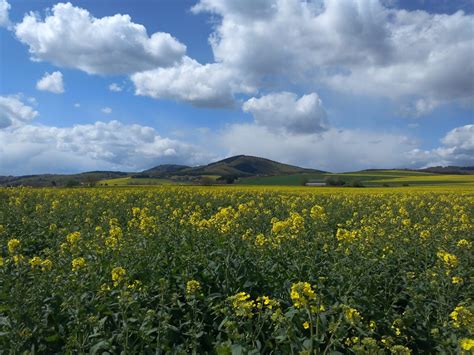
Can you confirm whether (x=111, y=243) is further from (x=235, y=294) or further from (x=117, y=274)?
(x=235, y=294)

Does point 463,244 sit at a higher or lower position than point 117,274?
lower

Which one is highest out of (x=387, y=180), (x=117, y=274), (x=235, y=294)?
(x=117, y=274)

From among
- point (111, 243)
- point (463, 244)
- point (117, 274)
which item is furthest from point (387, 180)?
point (117, 274)

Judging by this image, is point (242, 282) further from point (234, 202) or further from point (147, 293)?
point (234, 202)

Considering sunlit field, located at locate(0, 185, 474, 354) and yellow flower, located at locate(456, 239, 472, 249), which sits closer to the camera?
sunlit field, located at locate(0, 185, 474, 354)

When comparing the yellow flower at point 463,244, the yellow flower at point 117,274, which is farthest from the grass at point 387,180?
the yellow flower at point 117,274

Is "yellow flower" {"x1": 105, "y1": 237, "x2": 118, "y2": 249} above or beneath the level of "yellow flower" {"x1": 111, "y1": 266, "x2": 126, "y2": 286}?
above

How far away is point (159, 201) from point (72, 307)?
1527 cm

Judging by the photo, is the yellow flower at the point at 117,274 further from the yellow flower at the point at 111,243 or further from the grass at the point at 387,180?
the grass at the point at 387,180

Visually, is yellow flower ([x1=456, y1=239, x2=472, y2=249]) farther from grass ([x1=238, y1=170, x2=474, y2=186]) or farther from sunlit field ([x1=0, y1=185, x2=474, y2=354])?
grass ([x1=238, y1=170, x2=474, y2=186])

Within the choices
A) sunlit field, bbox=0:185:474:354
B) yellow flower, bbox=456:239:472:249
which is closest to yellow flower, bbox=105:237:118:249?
sunlit field, bbox=0:185:474:354

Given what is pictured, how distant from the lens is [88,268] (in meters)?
6.29

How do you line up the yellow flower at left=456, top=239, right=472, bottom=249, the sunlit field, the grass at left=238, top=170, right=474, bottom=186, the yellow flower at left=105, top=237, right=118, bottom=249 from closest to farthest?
the sunlit field
the yellow flower at left=105, top=237, right=118, bottom=249
the yellow flower at left=456, top=239, right=472, bottom=249
the grass at left=238, top=170, right=474, bottom=186

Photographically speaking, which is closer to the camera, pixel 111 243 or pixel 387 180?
pixel 111 243
